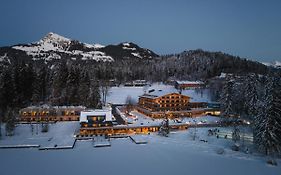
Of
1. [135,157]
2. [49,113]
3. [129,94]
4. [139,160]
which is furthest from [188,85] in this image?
[139,160]

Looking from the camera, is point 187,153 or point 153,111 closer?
point 187,153

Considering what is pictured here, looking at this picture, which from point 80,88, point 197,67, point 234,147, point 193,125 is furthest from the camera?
point 197,67

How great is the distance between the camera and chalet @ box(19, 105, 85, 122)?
44219 millimetres

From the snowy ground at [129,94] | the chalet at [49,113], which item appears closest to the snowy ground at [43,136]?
the chalet at [49,113]

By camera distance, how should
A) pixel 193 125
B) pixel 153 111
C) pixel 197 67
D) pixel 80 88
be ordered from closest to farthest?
pixel 193 125 < pixel 153 111 < pixel 80 88 < pixel 197 67

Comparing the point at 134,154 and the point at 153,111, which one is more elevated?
the point at 153,111

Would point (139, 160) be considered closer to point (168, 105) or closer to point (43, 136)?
point (43, 136)

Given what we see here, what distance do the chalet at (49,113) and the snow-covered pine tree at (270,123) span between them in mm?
30397

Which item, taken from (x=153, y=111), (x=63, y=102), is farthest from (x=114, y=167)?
(x=63, y=102)

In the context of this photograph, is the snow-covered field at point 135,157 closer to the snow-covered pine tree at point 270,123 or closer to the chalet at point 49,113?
the snow-covered pine tree at point 270,123

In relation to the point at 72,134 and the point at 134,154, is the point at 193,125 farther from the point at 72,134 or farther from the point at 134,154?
the point at 72,134

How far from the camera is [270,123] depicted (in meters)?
29.9

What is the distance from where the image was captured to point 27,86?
51531mm

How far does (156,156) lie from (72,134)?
14.7m
